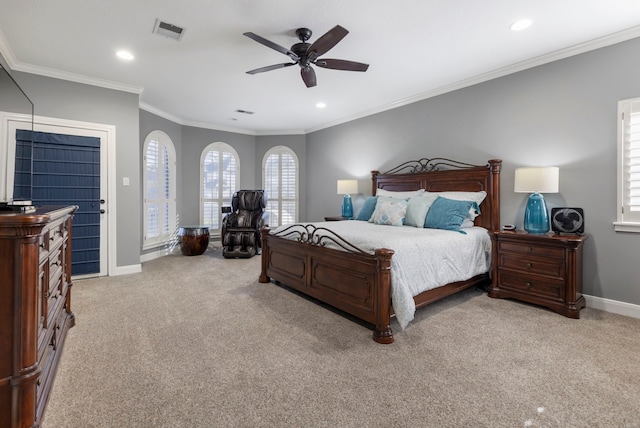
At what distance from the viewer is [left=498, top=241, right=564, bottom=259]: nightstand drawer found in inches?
117

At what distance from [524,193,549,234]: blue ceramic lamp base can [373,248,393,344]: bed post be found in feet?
6.24

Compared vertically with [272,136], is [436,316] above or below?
below

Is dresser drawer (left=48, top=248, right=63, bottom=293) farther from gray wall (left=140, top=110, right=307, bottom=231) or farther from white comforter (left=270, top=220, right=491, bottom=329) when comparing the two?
gray wall (left=140, top=110, right=307, bottom=231)

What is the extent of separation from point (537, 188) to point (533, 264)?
79 centimetres

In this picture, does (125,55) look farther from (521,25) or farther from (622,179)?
(622,179)

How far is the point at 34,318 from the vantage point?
1.36 metres

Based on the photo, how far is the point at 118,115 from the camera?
437 centimetres

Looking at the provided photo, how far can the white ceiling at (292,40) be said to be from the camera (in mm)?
2576

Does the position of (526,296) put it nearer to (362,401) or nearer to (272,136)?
(362,401)

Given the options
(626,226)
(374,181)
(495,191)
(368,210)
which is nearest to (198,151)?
Result: (374,181)

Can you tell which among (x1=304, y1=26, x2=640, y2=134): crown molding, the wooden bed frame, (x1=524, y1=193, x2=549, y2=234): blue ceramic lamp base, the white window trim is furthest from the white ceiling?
(x1=524, y1=193, x2=549, y2=234): blue ceramic lamp base

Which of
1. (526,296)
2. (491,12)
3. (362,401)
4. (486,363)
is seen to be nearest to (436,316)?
(486,363)

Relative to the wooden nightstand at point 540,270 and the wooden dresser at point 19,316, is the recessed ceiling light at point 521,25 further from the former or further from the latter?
the wooden dresser at point 19,316

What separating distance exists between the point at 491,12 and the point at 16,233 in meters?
3.55
